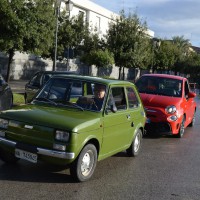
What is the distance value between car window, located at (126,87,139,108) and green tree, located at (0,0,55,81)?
9.10 metres

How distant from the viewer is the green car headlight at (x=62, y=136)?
17.5 ft

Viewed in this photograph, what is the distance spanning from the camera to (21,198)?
4.85m

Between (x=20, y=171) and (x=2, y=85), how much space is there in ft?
15.9

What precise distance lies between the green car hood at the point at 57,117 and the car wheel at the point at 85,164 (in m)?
0.34

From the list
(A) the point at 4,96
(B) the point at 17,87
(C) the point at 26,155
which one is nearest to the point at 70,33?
(B) the point at 17,87

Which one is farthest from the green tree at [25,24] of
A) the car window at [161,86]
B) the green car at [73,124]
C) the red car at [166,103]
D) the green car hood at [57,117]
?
the green car hood at [57,117]

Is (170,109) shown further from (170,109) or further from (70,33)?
(70,33)

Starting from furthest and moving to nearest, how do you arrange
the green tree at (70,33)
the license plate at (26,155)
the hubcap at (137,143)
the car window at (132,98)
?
1. the green tree at (70,33)
2. the hubcap at (137,143)
3. the car window at (132,98)
4. the license plate at (26,155)

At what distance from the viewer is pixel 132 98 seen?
7.48 m

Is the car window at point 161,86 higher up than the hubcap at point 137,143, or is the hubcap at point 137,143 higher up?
the car window at point 161,86

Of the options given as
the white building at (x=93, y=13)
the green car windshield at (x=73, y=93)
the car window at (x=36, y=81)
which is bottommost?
the car window at (x=36, y=81)

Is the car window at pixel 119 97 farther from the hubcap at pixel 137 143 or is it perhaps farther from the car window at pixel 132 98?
the hubcap at pixel 137 143

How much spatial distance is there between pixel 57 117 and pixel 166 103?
5248 mm

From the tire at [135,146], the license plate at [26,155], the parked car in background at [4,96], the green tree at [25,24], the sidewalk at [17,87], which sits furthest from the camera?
the sidewalk at [17,87]
